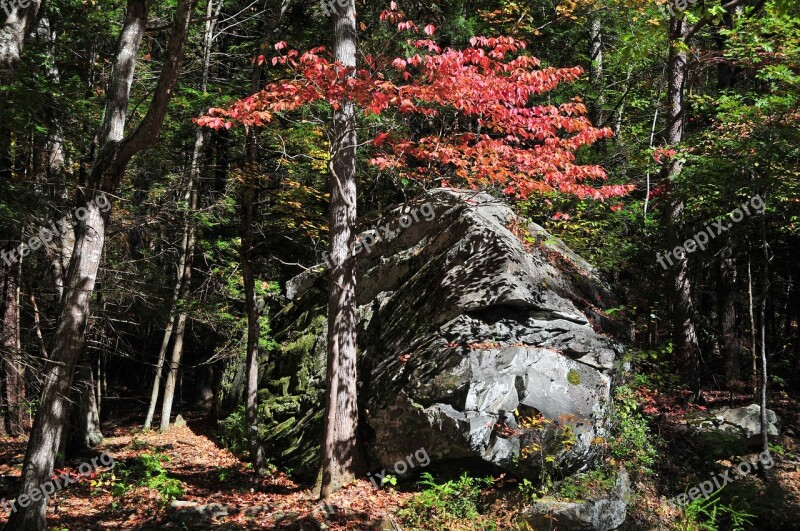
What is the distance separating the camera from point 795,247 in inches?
418

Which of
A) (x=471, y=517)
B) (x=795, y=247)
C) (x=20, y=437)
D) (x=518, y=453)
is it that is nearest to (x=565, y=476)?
(x=518, y=453)

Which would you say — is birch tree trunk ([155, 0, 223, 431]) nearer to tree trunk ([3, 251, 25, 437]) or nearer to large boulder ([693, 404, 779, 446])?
tree trunk ([3, 251, 25, 437])

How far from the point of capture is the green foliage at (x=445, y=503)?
6418 millimetres

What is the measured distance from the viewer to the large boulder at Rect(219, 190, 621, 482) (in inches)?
271

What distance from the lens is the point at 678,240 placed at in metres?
9.41

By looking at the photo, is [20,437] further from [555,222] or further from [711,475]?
[711,475]

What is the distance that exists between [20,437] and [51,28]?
28.9ft

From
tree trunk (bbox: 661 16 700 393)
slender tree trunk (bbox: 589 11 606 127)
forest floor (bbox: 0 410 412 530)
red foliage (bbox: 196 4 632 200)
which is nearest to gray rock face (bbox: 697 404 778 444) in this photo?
tree trunk (bbox: 661 16 700 393)
